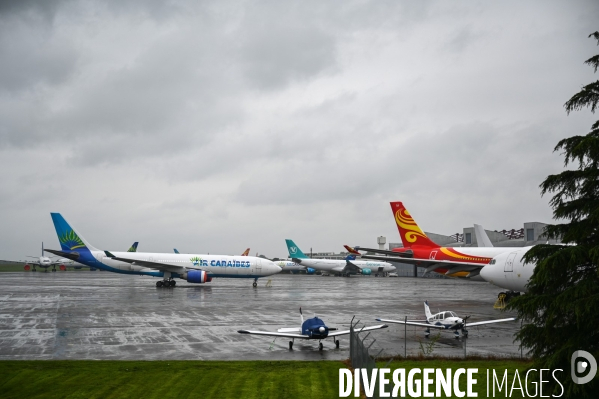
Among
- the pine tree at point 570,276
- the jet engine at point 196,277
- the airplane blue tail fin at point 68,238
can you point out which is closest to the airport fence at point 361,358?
the pine tree at point 570,276

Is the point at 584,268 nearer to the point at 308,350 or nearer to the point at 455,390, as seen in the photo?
the point at 455,390

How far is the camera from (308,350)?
20031mm

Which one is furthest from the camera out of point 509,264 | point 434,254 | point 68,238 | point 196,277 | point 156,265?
point 68,238

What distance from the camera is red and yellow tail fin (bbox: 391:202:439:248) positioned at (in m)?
55.3

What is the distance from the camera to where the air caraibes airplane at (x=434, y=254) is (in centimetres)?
4350

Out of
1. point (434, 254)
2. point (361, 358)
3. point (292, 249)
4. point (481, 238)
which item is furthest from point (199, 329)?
point (292, 249)

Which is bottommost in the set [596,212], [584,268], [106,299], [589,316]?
[106,299]

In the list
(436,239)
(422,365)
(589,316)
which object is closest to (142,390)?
(422,365)

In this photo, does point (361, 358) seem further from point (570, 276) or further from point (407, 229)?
point (407, 229)

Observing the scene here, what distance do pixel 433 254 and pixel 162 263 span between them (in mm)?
28824

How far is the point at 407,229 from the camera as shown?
56938 millimetres

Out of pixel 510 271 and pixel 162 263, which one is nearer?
pixel 510 271

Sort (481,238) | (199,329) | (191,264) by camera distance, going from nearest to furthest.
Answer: (199,329) → (191,264) → (481,238)

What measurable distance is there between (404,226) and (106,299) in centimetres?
3147
